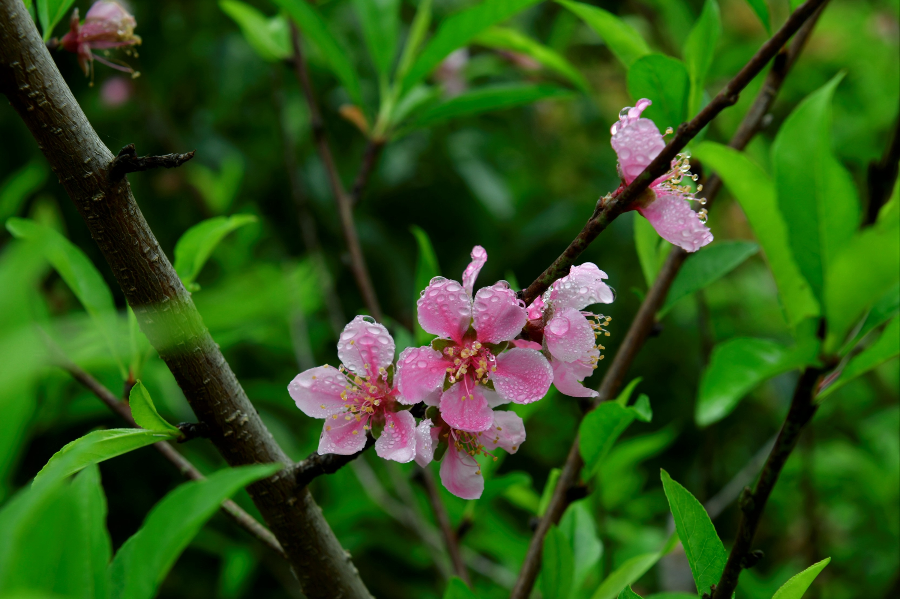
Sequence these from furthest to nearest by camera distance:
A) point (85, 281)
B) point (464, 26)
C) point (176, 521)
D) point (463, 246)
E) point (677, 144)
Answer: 1. point (463, 246)
2. point (464, 26)
3. point (85, 281)
4. point (677, 144)
5. point (176, 521)

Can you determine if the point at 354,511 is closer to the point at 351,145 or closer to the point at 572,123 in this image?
the point at 351,145

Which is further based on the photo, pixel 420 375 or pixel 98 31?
pixel 98 31

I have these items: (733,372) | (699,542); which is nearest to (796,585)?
(699,542)

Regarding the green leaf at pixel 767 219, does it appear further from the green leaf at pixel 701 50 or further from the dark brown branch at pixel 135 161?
the dark brown branch at pixel 135 161

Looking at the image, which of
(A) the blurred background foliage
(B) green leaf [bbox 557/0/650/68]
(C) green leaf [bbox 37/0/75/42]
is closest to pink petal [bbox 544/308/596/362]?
(B) green leaf [bbox 557/0/650/68]

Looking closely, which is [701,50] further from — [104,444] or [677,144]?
[104,444]

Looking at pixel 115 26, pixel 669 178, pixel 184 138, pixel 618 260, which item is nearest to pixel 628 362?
pixel 669 178
